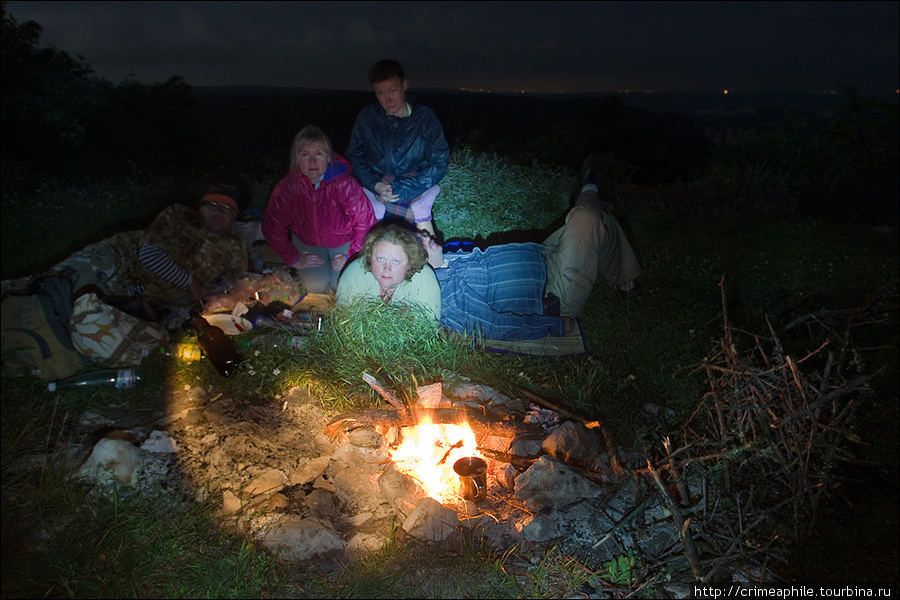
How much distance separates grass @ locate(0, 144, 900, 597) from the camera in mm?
2748

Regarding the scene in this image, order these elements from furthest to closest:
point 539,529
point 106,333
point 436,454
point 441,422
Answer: point 106,333
point 441,422
point 436,454
point 539,529

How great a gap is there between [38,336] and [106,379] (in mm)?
659

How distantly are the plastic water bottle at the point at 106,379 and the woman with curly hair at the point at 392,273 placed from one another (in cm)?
179

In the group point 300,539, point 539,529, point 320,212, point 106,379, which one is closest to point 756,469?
point 539,529

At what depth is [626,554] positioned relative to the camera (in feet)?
9.50

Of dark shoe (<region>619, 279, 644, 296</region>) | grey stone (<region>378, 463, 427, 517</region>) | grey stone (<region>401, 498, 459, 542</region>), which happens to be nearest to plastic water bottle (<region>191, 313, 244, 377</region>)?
grey stone (<region>378, 463, 427, 517</region>)

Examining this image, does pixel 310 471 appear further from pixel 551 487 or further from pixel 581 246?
pixel 581 246

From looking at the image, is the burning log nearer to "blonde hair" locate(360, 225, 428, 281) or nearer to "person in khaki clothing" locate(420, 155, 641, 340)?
"person in khaki clothing" locate(420, 155, 641, 340)

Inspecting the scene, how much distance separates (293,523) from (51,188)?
396 inches

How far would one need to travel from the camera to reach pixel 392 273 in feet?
14.5

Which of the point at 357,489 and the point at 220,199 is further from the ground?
the point at 220,199

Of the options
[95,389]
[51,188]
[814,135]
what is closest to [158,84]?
[51,188]

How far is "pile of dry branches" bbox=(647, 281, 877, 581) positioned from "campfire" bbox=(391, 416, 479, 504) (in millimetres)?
1172

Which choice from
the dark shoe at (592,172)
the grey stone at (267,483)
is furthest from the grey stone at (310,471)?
the dark shoe at (592,172)
